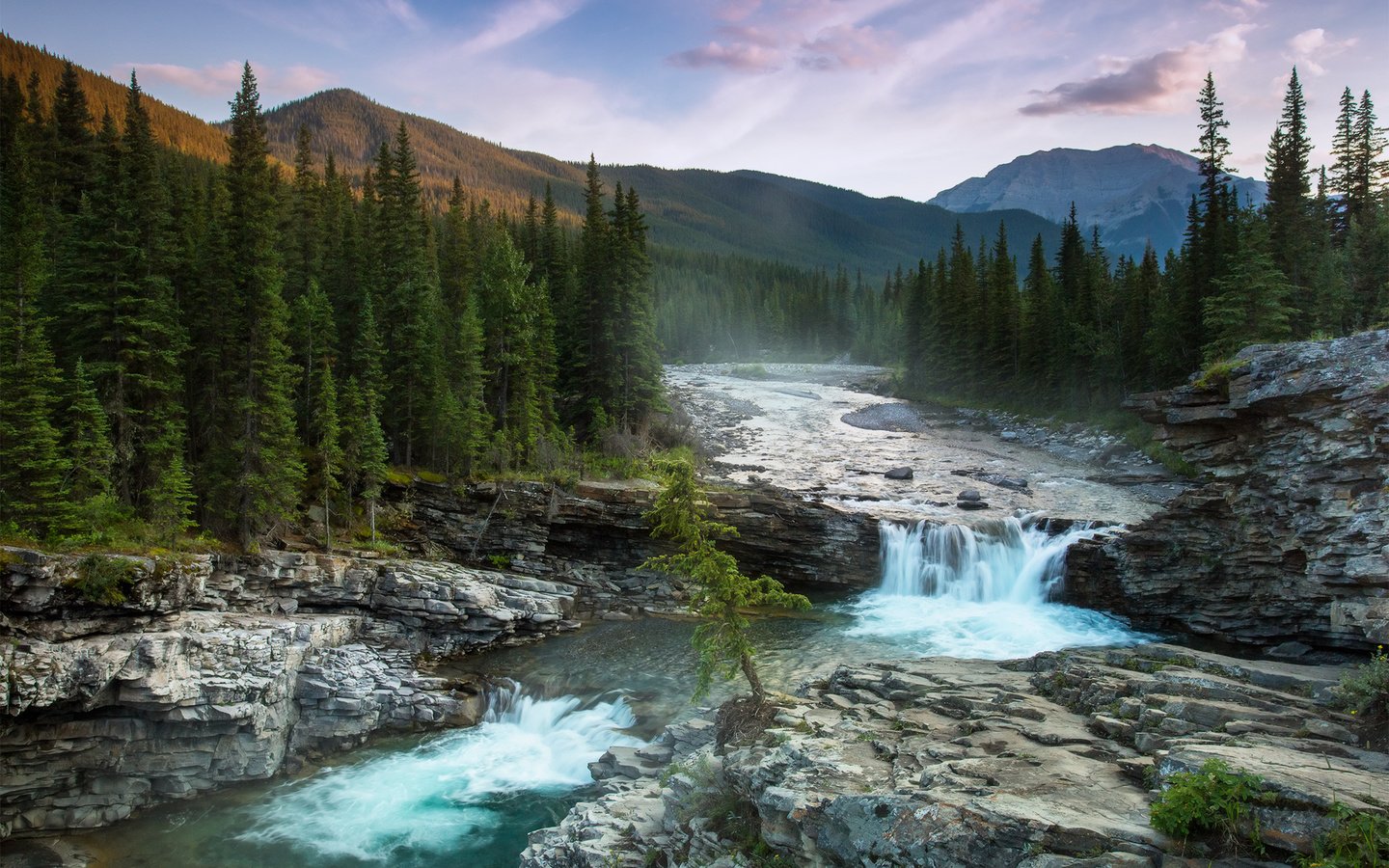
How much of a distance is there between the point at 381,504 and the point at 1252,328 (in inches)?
1747

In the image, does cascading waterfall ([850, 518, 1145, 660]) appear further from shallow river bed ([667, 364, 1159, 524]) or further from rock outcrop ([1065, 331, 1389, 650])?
shallow river bed ([667, 364, 1159, 524])

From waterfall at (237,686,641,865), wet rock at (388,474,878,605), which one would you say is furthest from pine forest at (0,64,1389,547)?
waterfall at (237,686,641,865)

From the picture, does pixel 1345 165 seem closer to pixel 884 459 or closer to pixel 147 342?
pixel 884 459

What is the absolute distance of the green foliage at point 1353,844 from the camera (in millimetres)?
8188

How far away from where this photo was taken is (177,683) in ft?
65.5

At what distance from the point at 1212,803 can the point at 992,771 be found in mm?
3342

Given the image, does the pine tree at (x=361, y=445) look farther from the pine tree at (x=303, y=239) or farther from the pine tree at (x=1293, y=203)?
the pine tree at (x=1293, y=203)

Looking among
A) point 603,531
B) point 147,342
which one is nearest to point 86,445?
point 147,342

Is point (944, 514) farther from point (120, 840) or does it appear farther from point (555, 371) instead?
point (120, 840)

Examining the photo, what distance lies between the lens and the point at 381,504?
106 feet

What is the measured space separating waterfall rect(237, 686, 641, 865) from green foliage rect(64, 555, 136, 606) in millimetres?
6866

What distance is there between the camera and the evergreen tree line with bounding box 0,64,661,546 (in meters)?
23.9

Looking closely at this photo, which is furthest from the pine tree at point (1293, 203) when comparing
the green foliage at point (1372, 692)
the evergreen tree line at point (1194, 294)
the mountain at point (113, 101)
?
the mountain at point (113, 101)

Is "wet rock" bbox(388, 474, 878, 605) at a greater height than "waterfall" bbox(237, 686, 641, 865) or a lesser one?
greater
